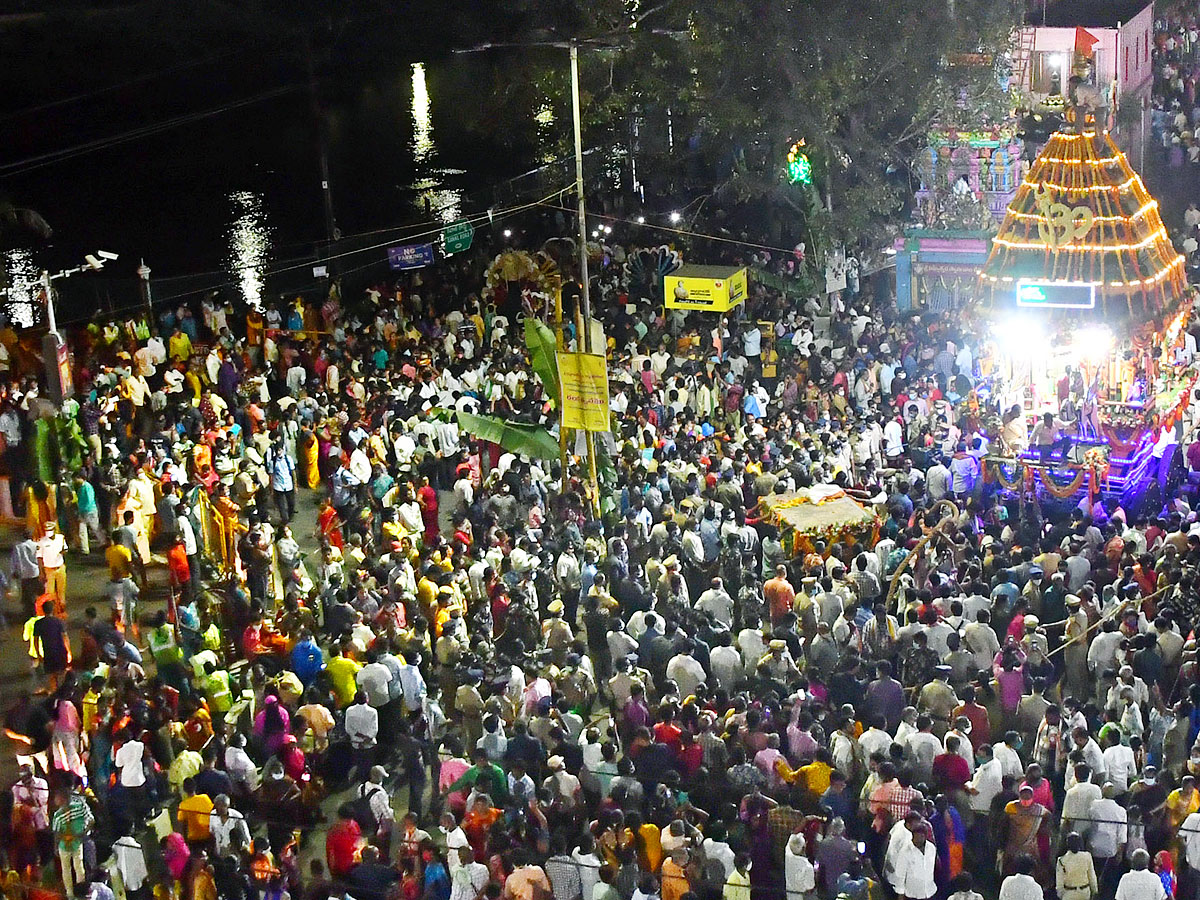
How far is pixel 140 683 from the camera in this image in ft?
42.3

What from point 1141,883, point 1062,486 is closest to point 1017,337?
point 1062,486

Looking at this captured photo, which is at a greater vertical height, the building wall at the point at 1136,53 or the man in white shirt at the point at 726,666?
the building wall at the point at 1136,53

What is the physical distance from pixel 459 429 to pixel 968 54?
39.4 feet

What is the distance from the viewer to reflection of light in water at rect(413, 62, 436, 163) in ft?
155

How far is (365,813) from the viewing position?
35.6ft

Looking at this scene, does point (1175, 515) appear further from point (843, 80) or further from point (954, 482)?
point (843, 80)

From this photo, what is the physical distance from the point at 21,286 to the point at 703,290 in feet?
49.0

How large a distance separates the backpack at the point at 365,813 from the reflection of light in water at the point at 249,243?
63.5 ft

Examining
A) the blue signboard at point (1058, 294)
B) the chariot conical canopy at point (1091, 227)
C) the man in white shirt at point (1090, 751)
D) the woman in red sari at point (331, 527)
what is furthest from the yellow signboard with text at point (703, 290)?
the man in white shirt at point (1090, 751)

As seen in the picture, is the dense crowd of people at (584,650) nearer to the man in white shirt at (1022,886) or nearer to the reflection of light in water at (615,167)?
the man in white shirt at (1022,886)

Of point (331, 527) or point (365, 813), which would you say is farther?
point (331, 527)

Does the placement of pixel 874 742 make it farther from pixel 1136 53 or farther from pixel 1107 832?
pixel 1136 53

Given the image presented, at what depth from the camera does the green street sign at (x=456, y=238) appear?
26672mm

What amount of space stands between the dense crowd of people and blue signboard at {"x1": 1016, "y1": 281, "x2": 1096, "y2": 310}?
1466mm
